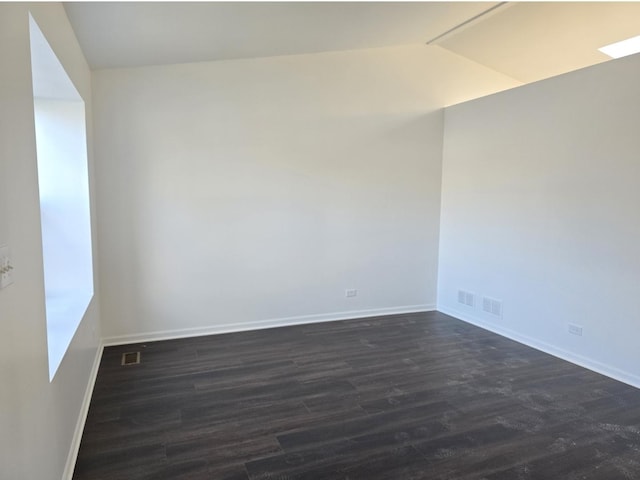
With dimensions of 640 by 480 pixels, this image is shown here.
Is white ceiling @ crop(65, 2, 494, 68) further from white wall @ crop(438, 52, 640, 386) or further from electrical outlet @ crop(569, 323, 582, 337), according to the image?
electrical outlet @ crop(569, 323, 582, 337)

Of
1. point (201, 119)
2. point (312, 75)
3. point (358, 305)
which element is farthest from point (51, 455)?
point (312, 75)

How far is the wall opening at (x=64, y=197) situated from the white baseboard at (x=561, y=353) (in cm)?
390

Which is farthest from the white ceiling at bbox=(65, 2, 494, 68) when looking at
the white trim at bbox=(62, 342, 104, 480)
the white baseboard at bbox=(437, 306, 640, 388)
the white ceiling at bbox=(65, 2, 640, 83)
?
the white baseboard at bbox=(437, 306, 640, 388)

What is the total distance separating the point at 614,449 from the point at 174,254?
383cm

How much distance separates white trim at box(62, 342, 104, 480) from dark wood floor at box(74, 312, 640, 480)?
0.15 feet

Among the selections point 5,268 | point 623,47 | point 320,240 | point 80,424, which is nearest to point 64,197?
point 80,424

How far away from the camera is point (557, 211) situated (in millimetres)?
3830

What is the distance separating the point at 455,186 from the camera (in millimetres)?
5055

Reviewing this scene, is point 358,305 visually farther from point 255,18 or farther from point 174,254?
point 255,18

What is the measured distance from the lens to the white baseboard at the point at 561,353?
330 centimetres

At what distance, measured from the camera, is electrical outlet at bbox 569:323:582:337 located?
144 inches

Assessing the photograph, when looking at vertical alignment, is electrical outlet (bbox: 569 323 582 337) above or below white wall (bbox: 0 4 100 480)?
below

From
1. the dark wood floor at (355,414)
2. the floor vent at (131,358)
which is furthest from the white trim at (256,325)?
the floor vent at (131,358)

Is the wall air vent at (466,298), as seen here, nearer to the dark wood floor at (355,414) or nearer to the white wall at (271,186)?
→ the white wall at (271,186)
